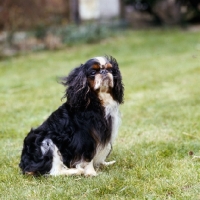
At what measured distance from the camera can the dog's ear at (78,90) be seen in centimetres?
480

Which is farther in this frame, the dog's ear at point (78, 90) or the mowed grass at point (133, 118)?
the dog's ear at point (78, 90)

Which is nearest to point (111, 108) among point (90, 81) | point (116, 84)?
point (116, 84)

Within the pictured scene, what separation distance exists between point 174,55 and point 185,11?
5.60 m

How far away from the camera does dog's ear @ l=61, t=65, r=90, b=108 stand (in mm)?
4797

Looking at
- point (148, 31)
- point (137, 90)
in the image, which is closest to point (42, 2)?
point (148, 31)

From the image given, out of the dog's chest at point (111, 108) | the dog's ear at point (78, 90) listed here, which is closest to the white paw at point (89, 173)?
the dog's chest at point (111, 108)

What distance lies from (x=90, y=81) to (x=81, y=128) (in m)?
0.48

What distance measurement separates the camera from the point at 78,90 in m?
4.79

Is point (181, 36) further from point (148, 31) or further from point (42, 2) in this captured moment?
point (42, 2)

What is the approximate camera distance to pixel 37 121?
7.65 metres

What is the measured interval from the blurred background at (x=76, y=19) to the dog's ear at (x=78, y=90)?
1000 centimetres

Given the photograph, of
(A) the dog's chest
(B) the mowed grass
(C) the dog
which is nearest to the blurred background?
(B) the mowed grass

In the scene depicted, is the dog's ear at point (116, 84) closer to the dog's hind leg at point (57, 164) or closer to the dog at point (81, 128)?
the dog at point (81, 128)

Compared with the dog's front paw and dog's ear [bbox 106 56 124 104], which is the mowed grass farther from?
dog's ear [bbox 106 56 124 104]
